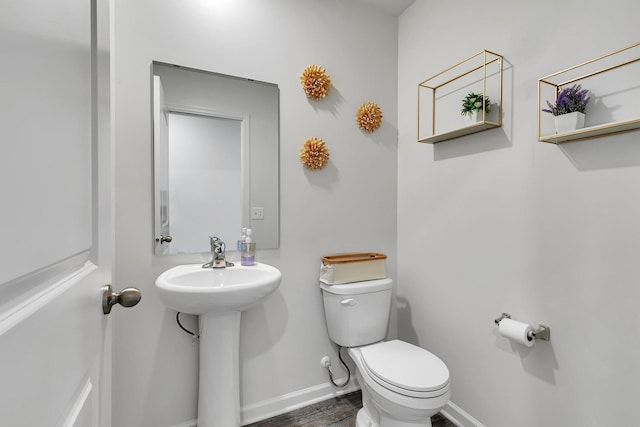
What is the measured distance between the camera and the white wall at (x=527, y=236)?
1115mm

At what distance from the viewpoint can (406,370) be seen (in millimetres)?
1376

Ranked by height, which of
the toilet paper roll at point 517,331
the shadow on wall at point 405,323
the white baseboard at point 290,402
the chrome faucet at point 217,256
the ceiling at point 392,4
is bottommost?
the white baseboard at point 290,402

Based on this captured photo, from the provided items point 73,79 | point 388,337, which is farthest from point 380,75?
point 73,79

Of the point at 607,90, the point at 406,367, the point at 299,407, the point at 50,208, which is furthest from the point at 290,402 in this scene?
the point at 607,90

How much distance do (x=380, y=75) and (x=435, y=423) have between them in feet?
7.13

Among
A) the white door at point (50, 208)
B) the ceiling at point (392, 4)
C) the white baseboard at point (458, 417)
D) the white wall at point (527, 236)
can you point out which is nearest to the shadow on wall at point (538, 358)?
the white wall at point (527, 236)

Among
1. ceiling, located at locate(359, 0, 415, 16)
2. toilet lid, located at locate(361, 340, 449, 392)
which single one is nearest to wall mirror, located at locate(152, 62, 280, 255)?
toilet lid, located at locate(361, 340, 449, 392)

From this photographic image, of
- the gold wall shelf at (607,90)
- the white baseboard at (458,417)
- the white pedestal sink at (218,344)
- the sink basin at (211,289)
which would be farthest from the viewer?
the white baseboard at (458,417)

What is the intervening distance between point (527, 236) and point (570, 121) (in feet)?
1.68

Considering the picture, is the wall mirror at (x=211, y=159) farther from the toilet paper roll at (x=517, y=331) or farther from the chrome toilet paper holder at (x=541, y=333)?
the chrome toilet paper holder at (x=541, y=333)

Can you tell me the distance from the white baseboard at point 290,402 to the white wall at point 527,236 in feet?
2.02

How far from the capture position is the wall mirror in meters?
1.55

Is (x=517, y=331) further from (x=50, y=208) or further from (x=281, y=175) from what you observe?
(x=50, y=208)

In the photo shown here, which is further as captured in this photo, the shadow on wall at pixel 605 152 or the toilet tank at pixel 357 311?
A: the toilet tank at pixel 357 311
